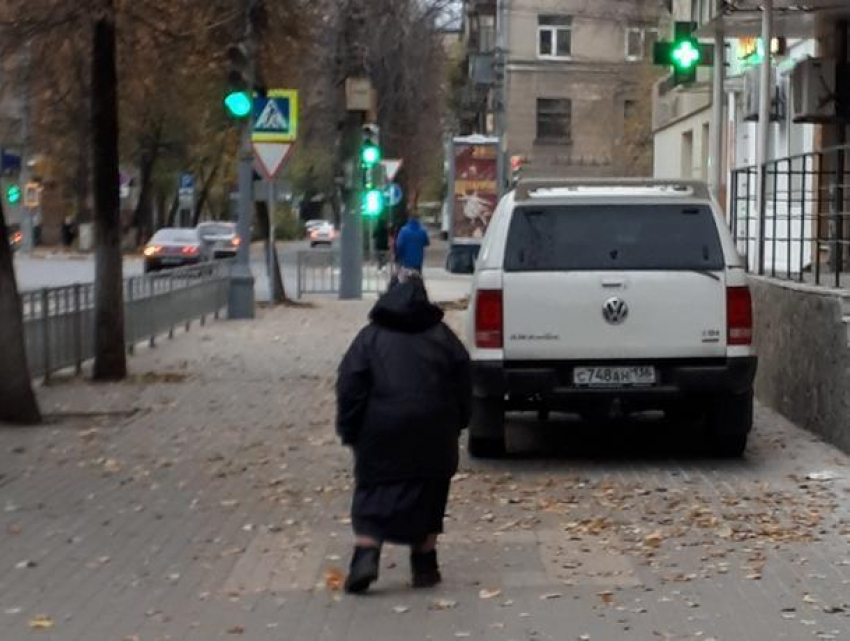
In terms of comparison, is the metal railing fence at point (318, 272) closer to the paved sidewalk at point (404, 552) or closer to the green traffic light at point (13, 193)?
the green traffic light at point (13, 193)

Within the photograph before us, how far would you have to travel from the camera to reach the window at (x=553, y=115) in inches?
2547

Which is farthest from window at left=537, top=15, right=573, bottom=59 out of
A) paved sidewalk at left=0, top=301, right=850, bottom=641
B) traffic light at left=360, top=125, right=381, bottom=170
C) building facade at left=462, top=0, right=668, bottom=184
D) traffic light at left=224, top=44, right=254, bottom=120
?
paved sidewalk at left=0, top=301, right=850, bottom=641

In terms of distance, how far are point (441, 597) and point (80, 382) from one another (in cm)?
1048

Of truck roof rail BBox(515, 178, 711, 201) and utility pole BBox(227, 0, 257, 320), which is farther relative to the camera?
utility pole BBox(227, 0, 257, 320)

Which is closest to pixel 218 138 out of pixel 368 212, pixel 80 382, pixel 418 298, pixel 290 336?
pixel 368 212

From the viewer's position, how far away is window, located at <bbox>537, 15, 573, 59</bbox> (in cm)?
6431

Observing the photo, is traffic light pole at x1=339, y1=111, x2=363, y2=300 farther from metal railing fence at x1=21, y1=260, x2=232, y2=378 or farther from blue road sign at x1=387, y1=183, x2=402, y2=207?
blue road sign at x1=387, y1=183, x2=402, y2=207

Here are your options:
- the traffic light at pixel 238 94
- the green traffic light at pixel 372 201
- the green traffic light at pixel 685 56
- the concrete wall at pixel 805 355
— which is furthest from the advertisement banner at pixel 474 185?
the concrete wall at pixel 805 355

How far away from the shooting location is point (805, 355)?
13.6m

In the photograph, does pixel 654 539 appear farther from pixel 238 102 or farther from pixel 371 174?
pixel 371 174

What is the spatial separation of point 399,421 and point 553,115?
189 ft

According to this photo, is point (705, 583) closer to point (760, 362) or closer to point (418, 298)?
point (418, 298)

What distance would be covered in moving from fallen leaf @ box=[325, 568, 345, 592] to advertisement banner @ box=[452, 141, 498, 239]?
1276 inches

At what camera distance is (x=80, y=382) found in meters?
18.0
